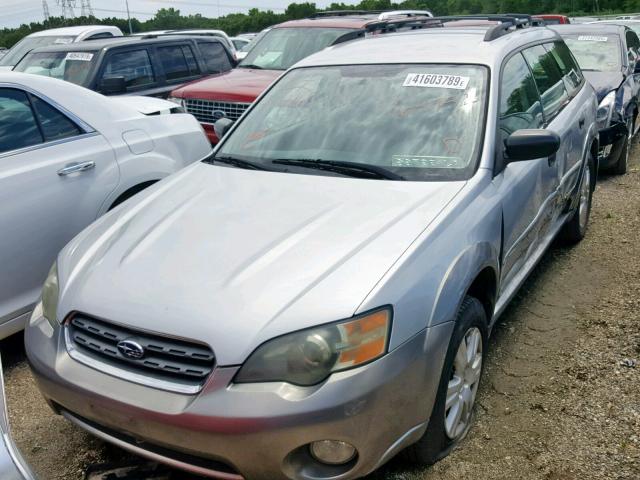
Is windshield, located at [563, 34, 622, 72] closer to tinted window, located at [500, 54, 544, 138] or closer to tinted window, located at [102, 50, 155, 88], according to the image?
tinted window, located at [500, 54, 544, 138]

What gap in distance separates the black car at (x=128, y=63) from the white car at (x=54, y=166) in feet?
11.5

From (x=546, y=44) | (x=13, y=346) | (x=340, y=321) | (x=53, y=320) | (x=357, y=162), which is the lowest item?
(x=13, y=346)

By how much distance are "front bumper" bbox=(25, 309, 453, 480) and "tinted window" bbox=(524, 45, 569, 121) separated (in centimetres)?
232

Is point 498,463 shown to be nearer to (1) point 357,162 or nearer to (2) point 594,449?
(2) point 594,449

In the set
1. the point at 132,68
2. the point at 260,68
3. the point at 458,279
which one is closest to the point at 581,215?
the point at 458,279

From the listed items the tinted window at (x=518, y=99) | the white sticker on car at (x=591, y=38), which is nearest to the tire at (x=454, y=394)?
the tinted window at (x=518, y=99)

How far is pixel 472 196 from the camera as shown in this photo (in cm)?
294

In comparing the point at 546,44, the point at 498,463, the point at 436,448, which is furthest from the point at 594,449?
the point at 546,44

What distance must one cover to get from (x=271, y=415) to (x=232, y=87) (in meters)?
5.85

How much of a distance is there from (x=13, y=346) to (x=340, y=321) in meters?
2.65

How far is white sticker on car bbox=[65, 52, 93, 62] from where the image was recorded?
803cm

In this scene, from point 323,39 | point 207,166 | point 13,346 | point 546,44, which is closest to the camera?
point 207,166

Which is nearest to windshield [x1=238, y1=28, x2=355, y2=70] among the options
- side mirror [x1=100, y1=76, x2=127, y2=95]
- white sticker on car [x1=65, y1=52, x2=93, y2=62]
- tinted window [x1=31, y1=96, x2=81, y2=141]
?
side mirror [x1=100, y1=76, x2=127, y2=95]

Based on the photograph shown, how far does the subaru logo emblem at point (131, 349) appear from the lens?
2.36 metres
